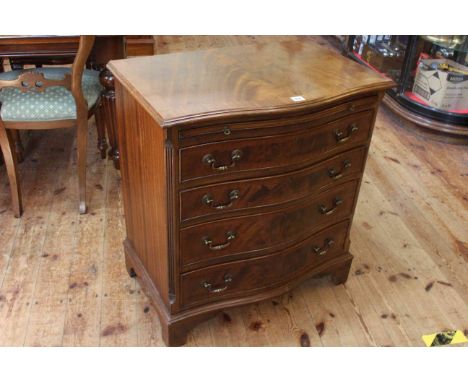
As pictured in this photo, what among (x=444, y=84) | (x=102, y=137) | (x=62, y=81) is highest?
(x=62, y=81)

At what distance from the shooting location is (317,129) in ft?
4.49

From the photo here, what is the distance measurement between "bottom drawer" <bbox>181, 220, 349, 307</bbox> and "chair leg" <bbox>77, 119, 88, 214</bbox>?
3.00 feet

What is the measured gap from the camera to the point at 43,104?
6.49ft

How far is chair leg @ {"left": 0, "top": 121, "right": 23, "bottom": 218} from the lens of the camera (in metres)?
2.02

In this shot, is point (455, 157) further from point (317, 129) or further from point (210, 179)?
point (210, 179)

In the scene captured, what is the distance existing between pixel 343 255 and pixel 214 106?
0.89 m

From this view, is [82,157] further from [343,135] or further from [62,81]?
[343,135]

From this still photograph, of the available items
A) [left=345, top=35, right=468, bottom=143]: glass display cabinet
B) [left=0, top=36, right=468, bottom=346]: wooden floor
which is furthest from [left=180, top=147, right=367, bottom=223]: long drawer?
[left=345, top=35, right=468, bottom=143]: glass display cabinet

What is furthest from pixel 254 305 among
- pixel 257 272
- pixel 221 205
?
pixel 221 205

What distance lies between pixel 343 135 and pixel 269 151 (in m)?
0.28

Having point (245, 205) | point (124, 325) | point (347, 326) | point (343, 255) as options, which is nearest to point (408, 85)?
point (343, 255)

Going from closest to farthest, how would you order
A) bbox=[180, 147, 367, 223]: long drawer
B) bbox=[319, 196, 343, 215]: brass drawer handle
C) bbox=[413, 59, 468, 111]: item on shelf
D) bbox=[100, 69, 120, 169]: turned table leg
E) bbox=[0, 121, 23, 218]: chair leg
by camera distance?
bbox=[180, 147, 367, 223]: long drawer, bbox=[319, 196, 343, 215]: brass drawer handle, bbox=[0, 121, 23, 218]: chair leg, bbox=[100, 69, 120, 169]: turned table leg, bbox=[413, 59, 468, 111]: item on shelf

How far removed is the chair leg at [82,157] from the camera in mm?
2057

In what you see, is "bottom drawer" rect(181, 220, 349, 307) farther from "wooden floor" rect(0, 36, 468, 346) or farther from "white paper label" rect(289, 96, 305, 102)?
"white paper label" rect(289, 96, 305, 102)
